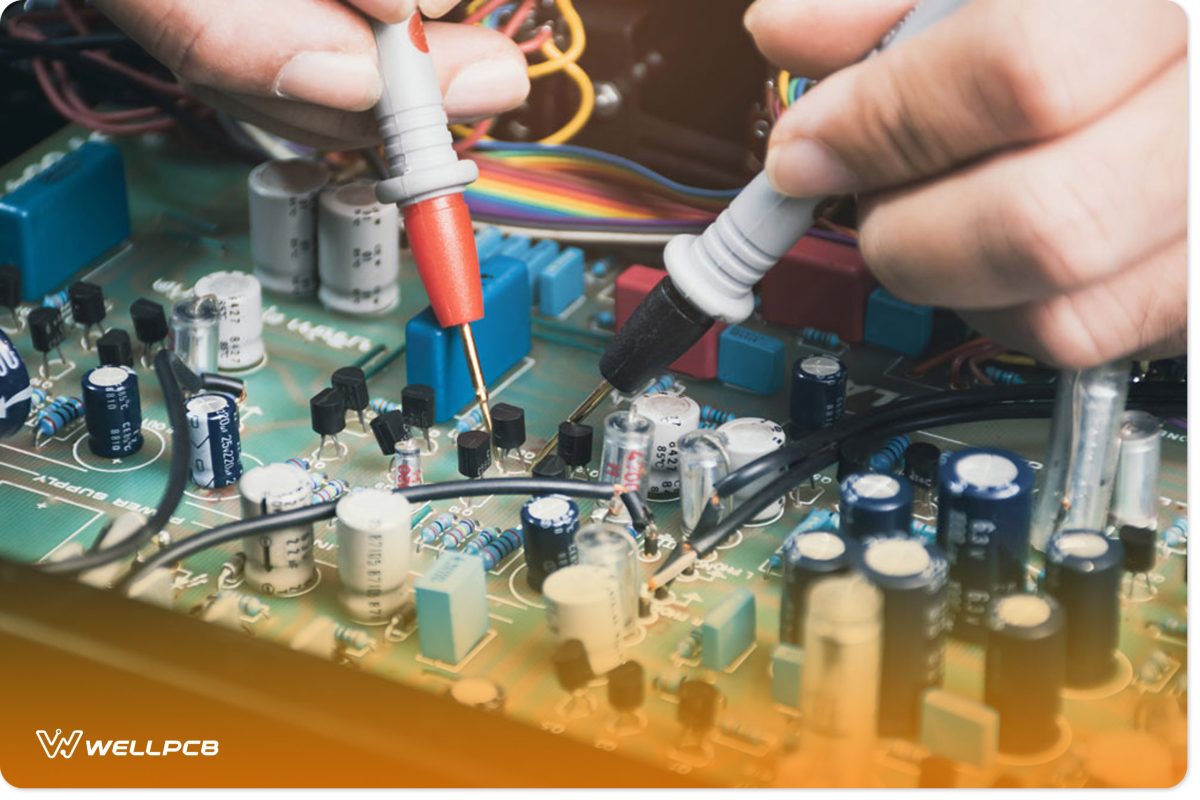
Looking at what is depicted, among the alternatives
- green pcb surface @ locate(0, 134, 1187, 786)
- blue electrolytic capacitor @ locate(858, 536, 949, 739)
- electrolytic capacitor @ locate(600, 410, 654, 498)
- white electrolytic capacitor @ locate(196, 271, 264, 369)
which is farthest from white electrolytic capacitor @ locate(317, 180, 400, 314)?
blue electrolytic capacitor @ locate(858, 536, 949, 739)

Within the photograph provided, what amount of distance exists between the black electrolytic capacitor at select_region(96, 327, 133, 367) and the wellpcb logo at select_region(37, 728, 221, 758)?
67cm

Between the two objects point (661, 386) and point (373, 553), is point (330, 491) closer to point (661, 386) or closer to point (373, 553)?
point (373, 553)

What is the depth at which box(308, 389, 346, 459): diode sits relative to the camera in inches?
87.7

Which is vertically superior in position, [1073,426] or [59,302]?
[1073,426]

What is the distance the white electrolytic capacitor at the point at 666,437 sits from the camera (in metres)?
2.18

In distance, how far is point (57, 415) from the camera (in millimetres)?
2303

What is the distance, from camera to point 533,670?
1882 mm

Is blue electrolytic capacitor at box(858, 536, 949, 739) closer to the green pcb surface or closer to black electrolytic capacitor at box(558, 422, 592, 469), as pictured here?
the green pcb surface

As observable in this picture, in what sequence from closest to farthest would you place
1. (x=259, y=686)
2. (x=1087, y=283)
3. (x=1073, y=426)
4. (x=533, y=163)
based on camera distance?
1. (x=259, y=686)
2. (x=1087, y=283)
3. (x=1073, y=426)
4. (x=533, y=163)

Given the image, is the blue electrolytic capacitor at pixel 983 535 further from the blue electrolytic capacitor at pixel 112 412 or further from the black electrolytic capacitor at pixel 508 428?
the blue electrolytic capacitor at pixel 112 412

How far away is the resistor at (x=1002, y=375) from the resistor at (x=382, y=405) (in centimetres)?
75

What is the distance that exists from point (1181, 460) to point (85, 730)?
1259 millimetres

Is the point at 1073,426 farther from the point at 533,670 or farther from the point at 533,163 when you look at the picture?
the point at 533,163

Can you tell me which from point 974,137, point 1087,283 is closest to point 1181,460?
point 1087,283
